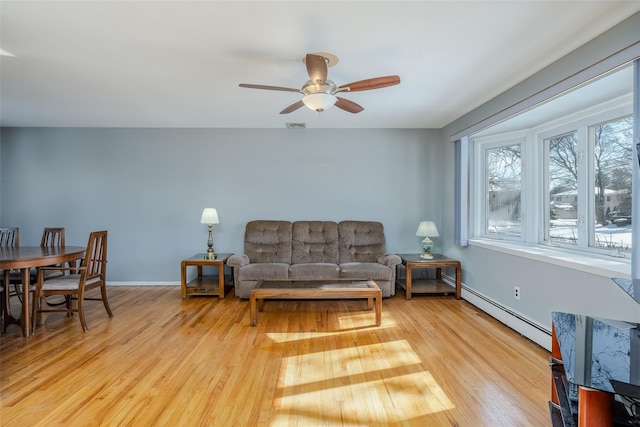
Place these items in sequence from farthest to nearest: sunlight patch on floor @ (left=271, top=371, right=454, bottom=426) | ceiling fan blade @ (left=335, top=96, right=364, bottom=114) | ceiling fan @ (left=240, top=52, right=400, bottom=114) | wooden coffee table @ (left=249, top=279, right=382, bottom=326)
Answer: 1. wooden coffee table @ (left=249, top=279, right=382, bottom=326)
2. ceiling fan blade @ (left=335, top=96, right=364, bottom=114)
3. ceiling fan @ (left=240, top=52, right=400, bottom=114)
4. sunlight patch on floor @ (left=271, top=371, right=454, bottom=426)

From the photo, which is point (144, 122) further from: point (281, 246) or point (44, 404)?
point (44, 404)

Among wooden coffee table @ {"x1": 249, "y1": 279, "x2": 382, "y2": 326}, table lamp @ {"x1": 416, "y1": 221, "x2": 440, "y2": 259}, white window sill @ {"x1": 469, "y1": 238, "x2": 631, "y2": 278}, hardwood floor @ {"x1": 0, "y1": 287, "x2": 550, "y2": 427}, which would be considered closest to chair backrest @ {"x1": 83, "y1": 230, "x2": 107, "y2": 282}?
hardwood floor @ {"x1": 0, "y1": 287, "x2": 550, "y2": 427}

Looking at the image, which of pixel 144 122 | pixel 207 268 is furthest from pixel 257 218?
pixel 144 122

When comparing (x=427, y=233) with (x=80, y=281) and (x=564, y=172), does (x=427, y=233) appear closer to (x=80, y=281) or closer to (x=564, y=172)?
(x=564, y=172)

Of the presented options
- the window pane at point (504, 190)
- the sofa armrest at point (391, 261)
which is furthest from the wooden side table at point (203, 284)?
the window pane at point (504, 190)

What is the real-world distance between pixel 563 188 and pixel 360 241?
2399 mm

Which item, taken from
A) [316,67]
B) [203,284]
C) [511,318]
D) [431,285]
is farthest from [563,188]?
[203,284]

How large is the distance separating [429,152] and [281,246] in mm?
2646

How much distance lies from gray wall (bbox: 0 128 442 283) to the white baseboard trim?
1208 mm

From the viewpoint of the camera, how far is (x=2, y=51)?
2.34m

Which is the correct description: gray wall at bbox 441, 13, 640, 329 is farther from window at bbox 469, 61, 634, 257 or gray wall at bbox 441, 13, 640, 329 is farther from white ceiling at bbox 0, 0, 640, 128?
window at bbox 469, 61, 634, 257

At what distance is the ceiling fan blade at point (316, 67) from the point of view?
1974mm

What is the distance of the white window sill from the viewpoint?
6.71ft

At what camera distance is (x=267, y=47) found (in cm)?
225
